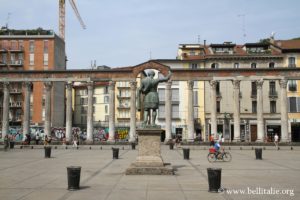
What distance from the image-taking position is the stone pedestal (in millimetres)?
18094

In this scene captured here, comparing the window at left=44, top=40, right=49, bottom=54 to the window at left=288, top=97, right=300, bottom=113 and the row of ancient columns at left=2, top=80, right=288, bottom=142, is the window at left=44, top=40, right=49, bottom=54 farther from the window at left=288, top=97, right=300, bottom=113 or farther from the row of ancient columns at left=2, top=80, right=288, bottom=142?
the window at left=288, top=97, right=300, bottom=113

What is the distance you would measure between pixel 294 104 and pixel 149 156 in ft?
186

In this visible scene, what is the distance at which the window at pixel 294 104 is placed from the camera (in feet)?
223

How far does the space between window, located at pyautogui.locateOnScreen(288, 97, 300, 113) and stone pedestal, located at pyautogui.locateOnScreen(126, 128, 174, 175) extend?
5568cm

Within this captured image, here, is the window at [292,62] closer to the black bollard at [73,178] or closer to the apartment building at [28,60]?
the apartment building at [28,60]

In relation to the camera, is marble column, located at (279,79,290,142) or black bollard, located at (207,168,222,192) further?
marble column, located at (279,79,290,142)

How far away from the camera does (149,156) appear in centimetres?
1834

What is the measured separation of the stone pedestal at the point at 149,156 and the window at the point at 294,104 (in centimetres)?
5568

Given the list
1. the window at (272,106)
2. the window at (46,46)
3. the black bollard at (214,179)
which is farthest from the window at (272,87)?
the black bollard at (214,179)

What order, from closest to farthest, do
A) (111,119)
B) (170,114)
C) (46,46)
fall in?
(170,114) < (111,119) < (46,46)

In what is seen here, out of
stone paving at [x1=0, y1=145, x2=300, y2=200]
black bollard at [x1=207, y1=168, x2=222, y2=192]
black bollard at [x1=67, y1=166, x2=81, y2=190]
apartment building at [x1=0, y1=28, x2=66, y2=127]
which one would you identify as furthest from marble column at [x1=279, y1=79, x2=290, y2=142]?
apartment building at [x1=0, y1=28, x2=66, y2=127]

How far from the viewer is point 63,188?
14.5 meters

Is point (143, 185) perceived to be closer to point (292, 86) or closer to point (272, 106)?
point (272, 106)

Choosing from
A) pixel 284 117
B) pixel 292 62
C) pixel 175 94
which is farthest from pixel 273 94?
pixel 175 94
